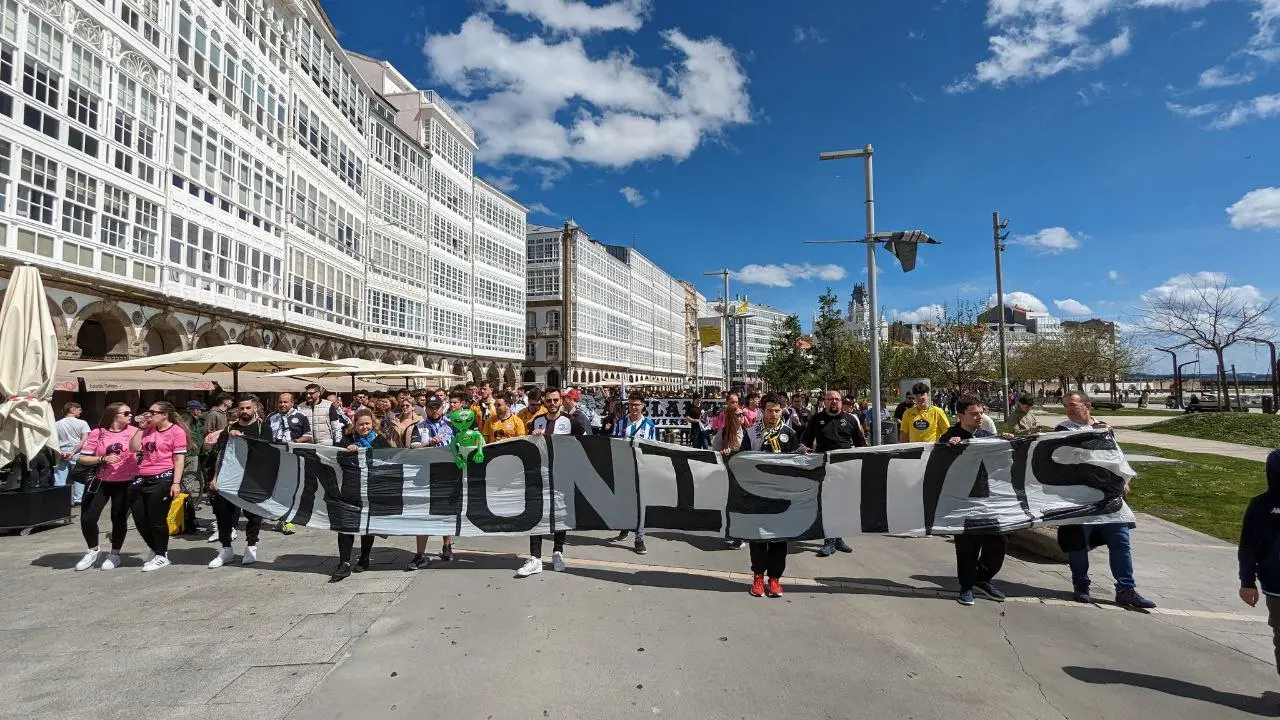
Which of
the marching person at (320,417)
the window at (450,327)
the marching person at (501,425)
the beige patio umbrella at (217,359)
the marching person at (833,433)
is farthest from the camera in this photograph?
the window at (450,327)

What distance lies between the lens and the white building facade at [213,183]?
54.1 ft

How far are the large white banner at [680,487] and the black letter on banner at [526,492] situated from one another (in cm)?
1

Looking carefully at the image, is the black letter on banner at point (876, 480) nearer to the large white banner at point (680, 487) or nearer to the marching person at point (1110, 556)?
the large white banner at point (680, 487)

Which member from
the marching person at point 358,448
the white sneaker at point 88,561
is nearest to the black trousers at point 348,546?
the marching person at point 358,448

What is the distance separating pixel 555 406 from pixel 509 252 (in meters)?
46.9

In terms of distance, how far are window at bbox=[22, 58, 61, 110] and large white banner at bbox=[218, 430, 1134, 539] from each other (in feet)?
50.7

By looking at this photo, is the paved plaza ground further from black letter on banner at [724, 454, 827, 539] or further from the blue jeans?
black letter on banner at [724, 454, 827, 539]

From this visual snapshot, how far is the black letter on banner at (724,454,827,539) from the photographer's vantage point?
6699 mm

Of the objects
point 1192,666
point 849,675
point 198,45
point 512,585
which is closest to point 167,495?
point 512,585

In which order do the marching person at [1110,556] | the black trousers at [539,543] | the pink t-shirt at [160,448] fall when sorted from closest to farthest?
the marching person at [1110,556], the pink t-shirt at [160,448], the black trousers at [539,543]

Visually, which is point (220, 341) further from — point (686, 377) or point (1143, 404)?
point (686, 377)

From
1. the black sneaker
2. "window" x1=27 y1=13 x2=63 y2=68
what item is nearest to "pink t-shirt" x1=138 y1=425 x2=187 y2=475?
the black sneaker

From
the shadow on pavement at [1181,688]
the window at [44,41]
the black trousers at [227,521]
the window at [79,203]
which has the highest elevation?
the window at [44,41]

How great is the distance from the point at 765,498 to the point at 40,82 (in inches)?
823
